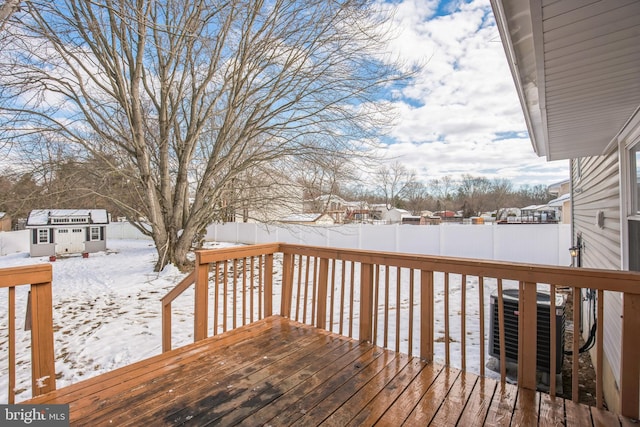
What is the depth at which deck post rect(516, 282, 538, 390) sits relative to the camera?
2.10m

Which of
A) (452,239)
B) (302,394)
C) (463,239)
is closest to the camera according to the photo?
(302,394)

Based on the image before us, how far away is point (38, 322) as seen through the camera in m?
1.95

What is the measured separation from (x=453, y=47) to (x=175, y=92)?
7.36 meters

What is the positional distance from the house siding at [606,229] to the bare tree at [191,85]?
179 inches

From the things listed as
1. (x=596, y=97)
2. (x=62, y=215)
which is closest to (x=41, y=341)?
(x=596, y=97)

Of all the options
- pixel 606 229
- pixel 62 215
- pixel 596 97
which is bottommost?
pixel 606 229

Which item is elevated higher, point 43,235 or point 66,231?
point 66,231

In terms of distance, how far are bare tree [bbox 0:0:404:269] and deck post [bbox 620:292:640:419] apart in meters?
6.95

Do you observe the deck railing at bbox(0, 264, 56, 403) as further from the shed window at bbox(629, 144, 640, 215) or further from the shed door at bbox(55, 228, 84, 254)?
the shed door at bbox(55, 228, 84, 254)

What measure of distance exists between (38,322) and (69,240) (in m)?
15.1

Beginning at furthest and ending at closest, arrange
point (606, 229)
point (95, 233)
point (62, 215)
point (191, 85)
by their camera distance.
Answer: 1. point (95, 233)
2. point (62, 215)
3. point (191, 85)
4. point (606, 229)

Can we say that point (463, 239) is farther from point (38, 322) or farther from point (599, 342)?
point (38, 322)

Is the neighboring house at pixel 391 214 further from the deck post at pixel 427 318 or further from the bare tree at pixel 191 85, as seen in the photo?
the deck post at pixel 427 318

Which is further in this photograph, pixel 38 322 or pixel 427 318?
pixel 427 318
